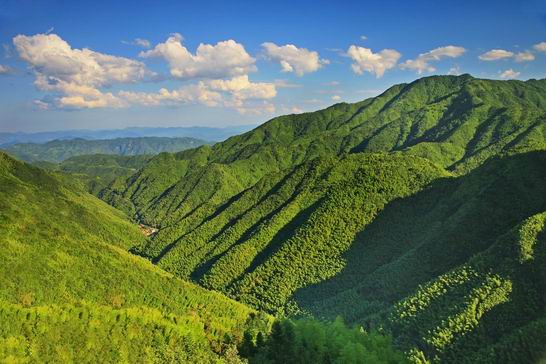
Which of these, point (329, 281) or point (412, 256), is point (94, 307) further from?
point (329, 281)

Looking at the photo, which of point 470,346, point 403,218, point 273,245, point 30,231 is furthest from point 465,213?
point 30,231

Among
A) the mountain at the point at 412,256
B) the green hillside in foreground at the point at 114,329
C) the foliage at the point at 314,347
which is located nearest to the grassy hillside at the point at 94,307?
the green hillside in foreground at the point at 114,329

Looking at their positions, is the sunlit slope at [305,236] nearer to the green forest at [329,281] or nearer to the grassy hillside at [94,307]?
the green forest at [329,281]

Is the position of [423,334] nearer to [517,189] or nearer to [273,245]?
[517,189]

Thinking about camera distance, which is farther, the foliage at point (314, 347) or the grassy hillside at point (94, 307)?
the foliage at point (314, 347)

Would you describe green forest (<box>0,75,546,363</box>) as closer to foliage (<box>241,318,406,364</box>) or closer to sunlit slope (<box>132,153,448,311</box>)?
foliage (<box>241,318,406,364</box>)

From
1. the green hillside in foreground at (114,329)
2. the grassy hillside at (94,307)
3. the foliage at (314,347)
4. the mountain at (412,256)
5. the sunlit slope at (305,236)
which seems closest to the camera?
the green hillside in foreground at (114,329)

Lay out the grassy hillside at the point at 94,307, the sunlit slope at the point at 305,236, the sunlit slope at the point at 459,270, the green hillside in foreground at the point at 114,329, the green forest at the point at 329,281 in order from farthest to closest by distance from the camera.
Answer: the sunlit slope at the point at 305,236 → the sunlit slope at the point at 459,270 → the green forest at the point at 329,281 → the grassy hillside at the point at 94,307 → the green hillside in foreground at the point at 114,329

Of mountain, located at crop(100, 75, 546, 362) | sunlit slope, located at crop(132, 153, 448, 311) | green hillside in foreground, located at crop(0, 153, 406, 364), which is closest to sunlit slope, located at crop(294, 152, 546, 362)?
mountain, located at crop(100, 75, 546, 362)
